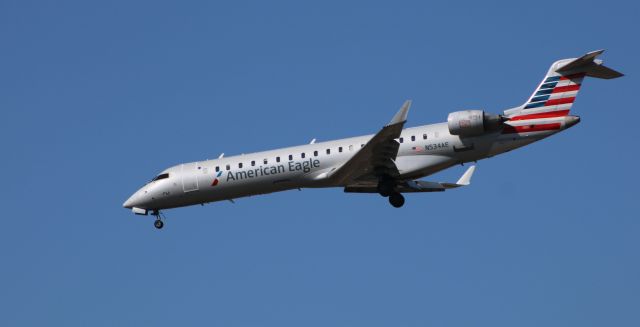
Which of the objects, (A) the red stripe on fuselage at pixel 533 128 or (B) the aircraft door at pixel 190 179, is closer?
(A) the red stripe on fuselage at pixel 533 128

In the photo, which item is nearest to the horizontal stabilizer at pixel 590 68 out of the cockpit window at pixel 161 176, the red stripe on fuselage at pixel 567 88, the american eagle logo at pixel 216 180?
the red stripe on fuselage at pixel 567 88

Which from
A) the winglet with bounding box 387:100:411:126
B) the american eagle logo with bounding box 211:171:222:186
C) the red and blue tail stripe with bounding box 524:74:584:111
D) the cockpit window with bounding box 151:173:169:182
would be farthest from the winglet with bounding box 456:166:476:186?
the cockpit window with bounding box 151:173:169:182

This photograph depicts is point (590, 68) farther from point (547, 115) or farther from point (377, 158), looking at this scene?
point (377, 158)

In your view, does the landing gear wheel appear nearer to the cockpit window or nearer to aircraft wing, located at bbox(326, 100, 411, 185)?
aircraft wing, located at bbox(326, 100, 411, 185)

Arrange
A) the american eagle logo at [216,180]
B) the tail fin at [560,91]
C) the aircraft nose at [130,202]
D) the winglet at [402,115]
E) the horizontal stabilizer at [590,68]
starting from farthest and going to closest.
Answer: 1. the aircraft nose at [130,202]
2. the american eagle logo at [216,180]
3. the tail fin at [560,91]
4. the horizontal stabilizer at [590,68]
5. the winglet at [402,115]

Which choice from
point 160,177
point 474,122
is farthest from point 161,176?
point 474,122

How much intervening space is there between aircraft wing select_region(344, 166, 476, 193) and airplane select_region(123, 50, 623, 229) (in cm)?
4

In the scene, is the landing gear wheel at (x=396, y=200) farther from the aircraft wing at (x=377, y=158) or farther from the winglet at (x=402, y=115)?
the winglet at (x=402, y=115)

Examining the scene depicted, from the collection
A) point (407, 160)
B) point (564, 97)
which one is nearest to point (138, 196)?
point (407, 160)

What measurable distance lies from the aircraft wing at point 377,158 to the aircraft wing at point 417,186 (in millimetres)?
1279

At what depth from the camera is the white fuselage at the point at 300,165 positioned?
116 ft

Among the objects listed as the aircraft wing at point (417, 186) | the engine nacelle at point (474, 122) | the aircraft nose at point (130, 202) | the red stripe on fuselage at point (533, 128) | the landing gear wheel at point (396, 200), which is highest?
the aircraft nose at point (130, 202)

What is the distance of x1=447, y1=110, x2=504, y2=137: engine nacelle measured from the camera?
34906 millimetres

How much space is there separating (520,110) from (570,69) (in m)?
2.09
